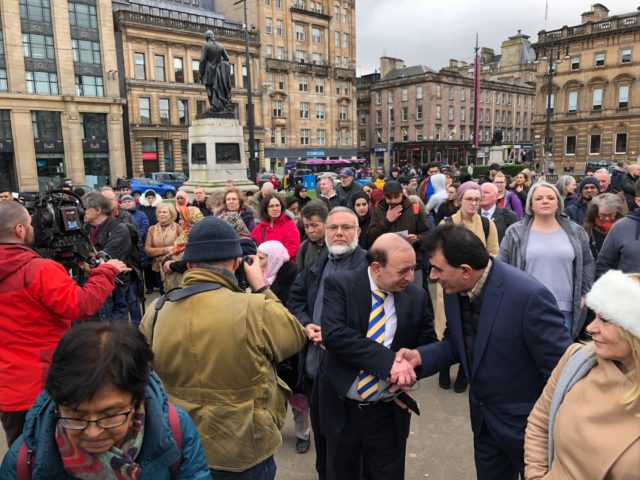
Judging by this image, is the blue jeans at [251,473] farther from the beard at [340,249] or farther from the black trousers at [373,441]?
the beard at [340,249]

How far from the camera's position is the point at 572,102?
51.7 metres

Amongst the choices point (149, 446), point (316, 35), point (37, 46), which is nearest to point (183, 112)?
point (37, 46)

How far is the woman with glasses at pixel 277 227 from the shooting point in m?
5.51

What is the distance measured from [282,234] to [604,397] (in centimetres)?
423

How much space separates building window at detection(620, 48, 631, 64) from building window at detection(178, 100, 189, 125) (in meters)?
45.5

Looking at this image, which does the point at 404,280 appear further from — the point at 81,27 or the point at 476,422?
the point at 81,27

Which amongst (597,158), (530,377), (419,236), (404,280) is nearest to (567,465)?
(530,377)

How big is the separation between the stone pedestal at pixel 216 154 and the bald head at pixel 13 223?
480 inches

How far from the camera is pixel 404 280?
103 inches

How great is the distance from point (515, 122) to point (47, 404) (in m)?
83.0

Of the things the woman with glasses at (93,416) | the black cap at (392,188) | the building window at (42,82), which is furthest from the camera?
the building window at (42,82)

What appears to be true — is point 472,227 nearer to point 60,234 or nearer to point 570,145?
point 60,234

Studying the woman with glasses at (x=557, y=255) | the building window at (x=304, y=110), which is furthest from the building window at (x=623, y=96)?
the woman with glasses at (x=557, y=255)

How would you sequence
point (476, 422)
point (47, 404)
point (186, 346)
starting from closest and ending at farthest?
point (47, 404)
point (186, 346)
point (476, 422)
